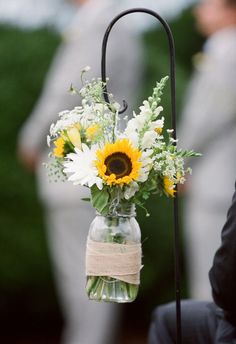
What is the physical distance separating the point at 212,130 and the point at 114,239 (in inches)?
84.2

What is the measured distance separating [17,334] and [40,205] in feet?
3.26

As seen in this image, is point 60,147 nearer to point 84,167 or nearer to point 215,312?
point 84,167

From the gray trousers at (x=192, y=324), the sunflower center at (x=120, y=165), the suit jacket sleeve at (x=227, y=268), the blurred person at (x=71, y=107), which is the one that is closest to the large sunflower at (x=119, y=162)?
the sunflower center at (x=120, y=165)

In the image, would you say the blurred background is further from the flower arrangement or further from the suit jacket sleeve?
the flower arrangement

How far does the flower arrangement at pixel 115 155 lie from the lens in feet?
9.93

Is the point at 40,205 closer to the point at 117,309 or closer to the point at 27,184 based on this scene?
the point at 27,184

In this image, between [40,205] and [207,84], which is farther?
[40,205]

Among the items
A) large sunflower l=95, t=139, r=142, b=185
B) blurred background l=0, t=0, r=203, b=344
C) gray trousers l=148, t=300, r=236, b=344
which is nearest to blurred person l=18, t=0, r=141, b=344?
blurred background l=0, t=0, r=203, b=344

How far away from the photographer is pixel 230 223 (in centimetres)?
314

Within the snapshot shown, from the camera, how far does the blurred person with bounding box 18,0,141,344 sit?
5543mm

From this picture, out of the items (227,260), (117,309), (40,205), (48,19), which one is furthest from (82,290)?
(227,260)

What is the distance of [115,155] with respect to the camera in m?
3.03

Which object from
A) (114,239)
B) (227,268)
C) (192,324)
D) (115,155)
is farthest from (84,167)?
(192,324)

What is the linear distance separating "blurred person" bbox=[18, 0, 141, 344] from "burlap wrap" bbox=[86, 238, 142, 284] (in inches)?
93.9
